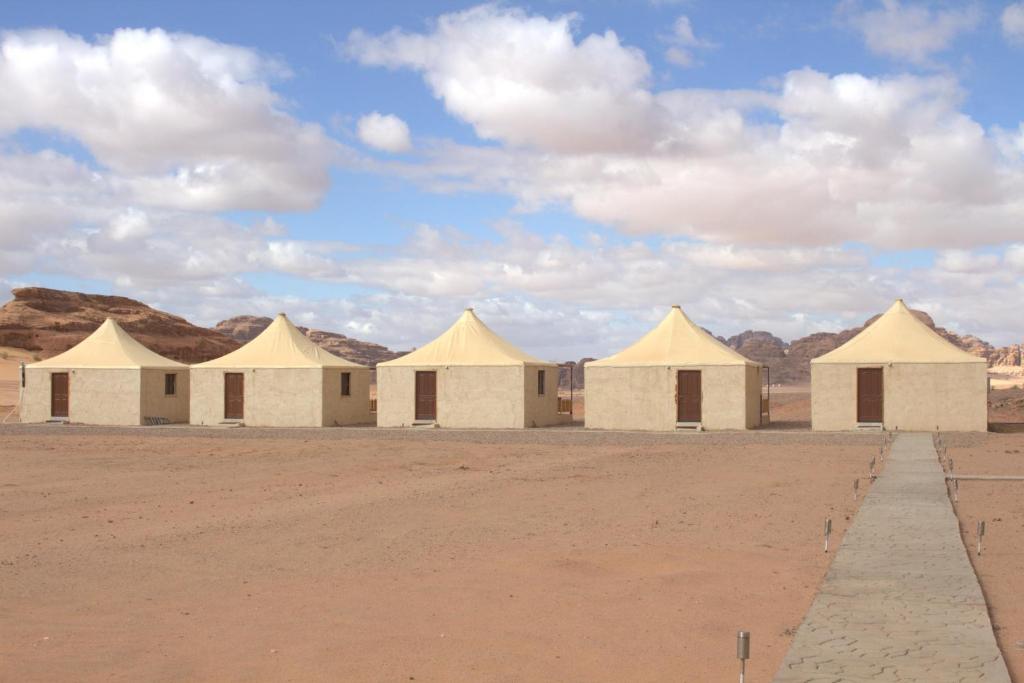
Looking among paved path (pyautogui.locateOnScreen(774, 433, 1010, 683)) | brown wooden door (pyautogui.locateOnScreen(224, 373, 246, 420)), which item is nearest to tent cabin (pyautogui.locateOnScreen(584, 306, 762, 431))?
brown wooden door (pyautogui.locateOnScreen(224, 373, 246, 420))

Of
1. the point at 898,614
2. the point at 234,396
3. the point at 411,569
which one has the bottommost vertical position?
the point at 411,569

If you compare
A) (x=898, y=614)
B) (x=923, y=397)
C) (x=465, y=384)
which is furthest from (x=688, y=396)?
(x=898, y=614)

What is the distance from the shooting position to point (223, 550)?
31.2 ft

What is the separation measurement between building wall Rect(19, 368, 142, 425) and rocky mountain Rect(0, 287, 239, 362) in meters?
35.2

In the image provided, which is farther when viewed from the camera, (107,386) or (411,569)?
(107,386)

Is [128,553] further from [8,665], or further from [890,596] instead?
[890,596]

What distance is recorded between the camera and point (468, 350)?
28.7 m

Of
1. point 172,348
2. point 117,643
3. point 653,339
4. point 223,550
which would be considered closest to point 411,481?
point 223,550

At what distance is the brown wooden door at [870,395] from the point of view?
25.7m

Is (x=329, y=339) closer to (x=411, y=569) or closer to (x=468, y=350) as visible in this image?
(x=468, y=350)

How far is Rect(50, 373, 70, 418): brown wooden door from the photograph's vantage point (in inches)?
1266

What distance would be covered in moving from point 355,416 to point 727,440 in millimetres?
12977

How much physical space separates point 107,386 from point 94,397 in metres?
0.56

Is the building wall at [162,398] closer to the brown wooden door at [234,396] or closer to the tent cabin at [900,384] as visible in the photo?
the brown wooden door at [234,396]
